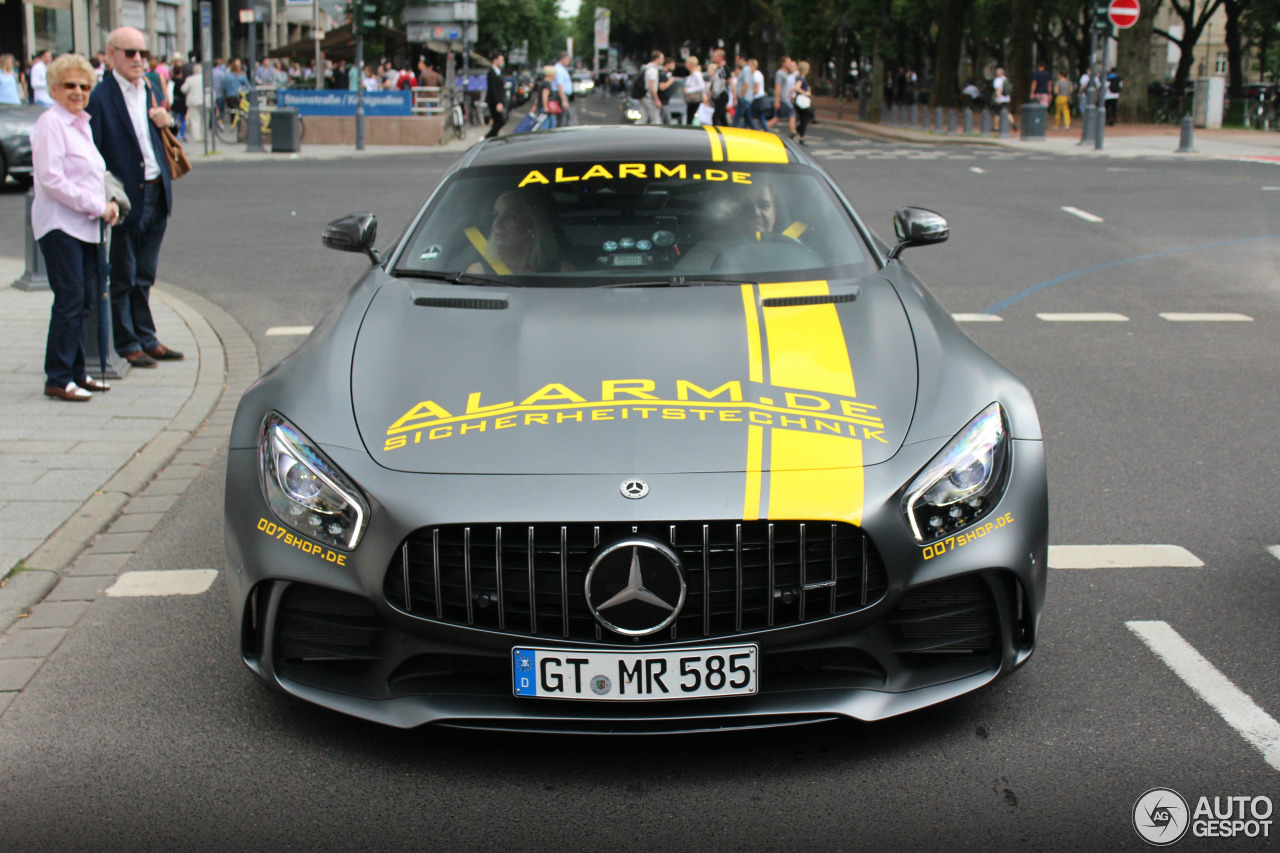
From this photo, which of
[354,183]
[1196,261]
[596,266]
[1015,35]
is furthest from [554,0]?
[596,266]

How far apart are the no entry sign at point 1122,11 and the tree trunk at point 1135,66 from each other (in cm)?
945

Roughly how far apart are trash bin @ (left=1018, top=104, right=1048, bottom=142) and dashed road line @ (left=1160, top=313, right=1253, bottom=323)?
25.8 metres

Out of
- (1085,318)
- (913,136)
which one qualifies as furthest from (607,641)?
(913,136)

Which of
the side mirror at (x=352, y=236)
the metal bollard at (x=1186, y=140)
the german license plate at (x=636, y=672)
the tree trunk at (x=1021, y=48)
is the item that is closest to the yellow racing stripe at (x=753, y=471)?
the german license plate at (x=636, y=672)

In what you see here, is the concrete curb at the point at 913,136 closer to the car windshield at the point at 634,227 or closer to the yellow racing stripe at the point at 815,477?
the car windshield at the point at 634,227

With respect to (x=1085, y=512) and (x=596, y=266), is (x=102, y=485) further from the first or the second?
(x=1085, y=512)

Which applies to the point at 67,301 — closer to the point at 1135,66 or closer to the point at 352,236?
the point at 352,236

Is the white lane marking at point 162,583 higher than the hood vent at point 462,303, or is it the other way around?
the hood vent at point 462,303

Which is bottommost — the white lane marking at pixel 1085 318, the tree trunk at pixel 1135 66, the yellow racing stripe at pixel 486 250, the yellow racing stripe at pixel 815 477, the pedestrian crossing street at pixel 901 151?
Result: the white lane marking at pixel 1085 318

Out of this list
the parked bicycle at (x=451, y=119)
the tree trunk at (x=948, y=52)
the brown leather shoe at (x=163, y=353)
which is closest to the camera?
the brown leather shoe at (x=163, y=353)

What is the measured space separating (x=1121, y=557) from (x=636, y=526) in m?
2.43

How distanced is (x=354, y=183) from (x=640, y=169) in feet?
52.0

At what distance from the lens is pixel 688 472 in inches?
129

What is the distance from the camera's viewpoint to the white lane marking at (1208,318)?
9.93 meters
